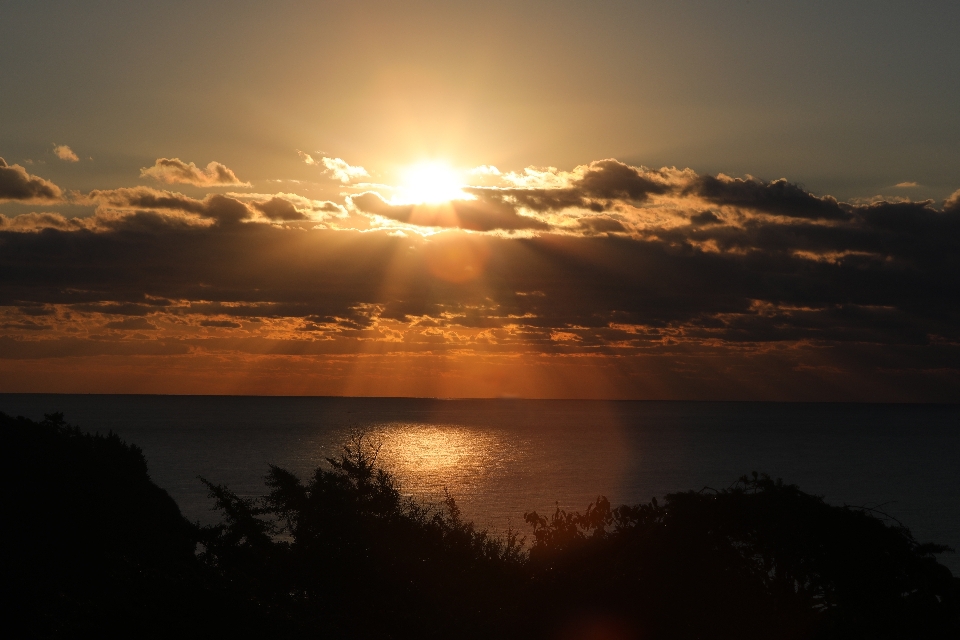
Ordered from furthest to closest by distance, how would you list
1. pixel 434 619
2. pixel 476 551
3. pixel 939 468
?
pixel 939 468
pixel 476 551
pixel 434 619

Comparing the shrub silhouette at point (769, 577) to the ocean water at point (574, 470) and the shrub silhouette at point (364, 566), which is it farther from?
the ocean water at point (574, 470)

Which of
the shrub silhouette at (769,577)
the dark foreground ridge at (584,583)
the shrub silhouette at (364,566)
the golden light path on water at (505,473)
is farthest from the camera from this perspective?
the golden light path on water at (505,473)

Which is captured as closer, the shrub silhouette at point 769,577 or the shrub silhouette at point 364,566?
the shrub silhouette at point 769,577

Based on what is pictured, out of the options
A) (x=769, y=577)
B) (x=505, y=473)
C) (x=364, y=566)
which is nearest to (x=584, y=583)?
(x=769, y=577)

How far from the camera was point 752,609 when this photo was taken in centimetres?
1622

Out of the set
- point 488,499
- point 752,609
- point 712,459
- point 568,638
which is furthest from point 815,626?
point 712,459

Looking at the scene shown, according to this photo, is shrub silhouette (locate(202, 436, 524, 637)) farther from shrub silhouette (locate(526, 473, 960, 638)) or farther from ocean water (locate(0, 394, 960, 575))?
ocean water (locate(0, 394, 960, 575))

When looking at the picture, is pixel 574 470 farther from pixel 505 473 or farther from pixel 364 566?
pixel 364 566

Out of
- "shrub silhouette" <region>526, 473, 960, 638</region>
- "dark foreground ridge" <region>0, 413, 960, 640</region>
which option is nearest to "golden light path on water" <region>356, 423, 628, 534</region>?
"dark foreground ridge" <region>0, 413, 960, 640</region>

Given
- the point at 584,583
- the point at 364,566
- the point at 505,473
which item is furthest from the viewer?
the point at 505,473

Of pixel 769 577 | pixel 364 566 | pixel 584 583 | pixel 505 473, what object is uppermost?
pixel 769 577

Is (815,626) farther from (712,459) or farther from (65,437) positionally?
(712,459)

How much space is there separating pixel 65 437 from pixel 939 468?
5646 inches

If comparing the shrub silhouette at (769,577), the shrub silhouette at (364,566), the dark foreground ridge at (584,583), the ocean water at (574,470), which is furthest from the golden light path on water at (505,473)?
the shrub silhouette at (769,577)
